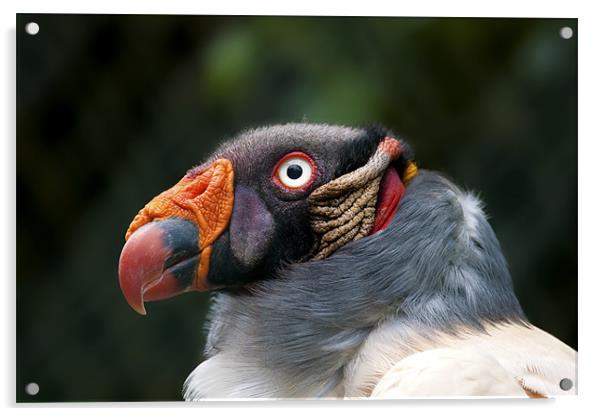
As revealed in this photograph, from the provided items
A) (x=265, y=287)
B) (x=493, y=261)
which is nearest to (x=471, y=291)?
(x=493, y=261)

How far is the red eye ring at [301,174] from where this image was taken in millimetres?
2162

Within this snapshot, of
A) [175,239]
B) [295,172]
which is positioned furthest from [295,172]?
[175,239]

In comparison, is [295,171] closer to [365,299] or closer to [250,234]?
[250,234]

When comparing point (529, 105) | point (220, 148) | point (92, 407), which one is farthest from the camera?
point (529, 105)

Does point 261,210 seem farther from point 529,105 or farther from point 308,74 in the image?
point 529,105

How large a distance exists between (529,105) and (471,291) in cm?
82

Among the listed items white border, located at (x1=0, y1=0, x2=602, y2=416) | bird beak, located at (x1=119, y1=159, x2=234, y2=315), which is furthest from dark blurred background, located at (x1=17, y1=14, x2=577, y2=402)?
bird beak, located at (x1=119, y1=159, x2=234, y2=315)

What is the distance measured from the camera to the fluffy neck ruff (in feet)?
6.79

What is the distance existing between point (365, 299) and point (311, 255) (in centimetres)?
19

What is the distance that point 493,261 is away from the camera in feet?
7.04

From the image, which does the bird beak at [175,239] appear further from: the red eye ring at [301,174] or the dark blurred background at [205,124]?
the dark blurred background at [205,124]
